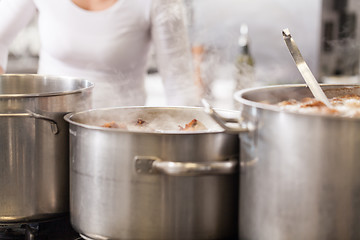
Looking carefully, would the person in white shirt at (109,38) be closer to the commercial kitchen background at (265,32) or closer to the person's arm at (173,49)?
the person's arm at (173,49)

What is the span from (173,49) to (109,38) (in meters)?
0.25

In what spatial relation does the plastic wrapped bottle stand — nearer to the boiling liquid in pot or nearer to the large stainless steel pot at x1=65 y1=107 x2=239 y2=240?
the boiling liquid in pot

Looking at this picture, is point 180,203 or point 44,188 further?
point 44,188

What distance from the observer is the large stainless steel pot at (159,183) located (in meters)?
0.80

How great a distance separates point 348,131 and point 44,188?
0.64 meters

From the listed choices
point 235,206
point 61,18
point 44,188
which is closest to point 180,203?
point 235,206

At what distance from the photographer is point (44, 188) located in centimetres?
104

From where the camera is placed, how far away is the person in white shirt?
5.82ft

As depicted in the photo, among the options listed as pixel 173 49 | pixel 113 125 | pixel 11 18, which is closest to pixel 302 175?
pixel 113 125

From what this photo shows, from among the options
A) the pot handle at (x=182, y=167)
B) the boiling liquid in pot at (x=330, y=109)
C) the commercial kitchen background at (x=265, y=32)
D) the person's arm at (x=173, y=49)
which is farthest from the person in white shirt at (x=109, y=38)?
the commercial kitchen background at (x=265, y=32)

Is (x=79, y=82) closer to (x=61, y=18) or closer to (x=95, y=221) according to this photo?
(x=95, y=221)

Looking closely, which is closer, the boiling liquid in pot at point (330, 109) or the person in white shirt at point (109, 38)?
the boiling liquid in pot at point (330, 109)

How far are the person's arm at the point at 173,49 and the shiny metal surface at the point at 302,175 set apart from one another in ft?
3.37

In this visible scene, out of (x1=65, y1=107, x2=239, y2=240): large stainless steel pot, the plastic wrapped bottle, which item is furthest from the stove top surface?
the plastic wrapped bottle
